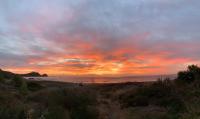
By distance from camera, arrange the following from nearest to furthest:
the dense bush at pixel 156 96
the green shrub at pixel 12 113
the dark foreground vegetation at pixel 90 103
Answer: the green shrub at pixel 12 113 < the dark foreground vegetation at pixel 90 103 < the dense bush at pixel 156 96

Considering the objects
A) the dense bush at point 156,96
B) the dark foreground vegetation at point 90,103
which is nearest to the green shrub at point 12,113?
the dark foreground vegetation at point 90,103

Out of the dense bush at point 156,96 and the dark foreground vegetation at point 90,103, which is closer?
the dark foreground vegetation at point 90,103

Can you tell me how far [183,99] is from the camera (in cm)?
1978

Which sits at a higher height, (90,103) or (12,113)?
(90,103)

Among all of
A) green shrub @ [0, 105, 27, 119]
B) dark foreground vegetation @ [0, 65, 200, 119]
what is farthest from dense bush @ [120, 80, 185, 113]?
green shrub @ [0, 105, 27, 119]

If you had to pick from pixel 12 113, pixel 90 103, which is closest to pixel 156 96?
pixel 90 103

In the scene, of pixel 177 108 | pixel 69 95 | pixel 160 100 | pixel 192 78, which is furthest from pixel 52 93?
pixel 192 78

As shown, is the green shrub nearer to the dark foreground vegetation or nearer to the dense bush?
the dark foreground vegetation

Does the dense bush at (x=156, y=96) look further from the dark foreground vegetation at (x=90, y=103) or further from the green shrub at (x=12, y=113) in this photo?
the green shrub at (x=12, y=113)

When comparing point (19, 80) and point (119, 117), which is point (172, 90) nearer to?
point (119, 117)

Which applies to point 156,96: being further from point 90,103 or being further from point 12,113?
point 12,113

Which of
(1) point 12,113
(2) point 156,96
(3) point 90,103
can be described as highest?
(2) point 156,96

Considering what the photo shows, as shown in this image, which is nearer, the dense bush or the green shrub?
the green shrub

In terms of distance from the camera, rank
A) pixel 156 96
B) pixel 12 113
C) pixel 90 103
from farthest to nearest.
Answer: pixel 156 96 < pixel 90 103 < pixel 12 113
